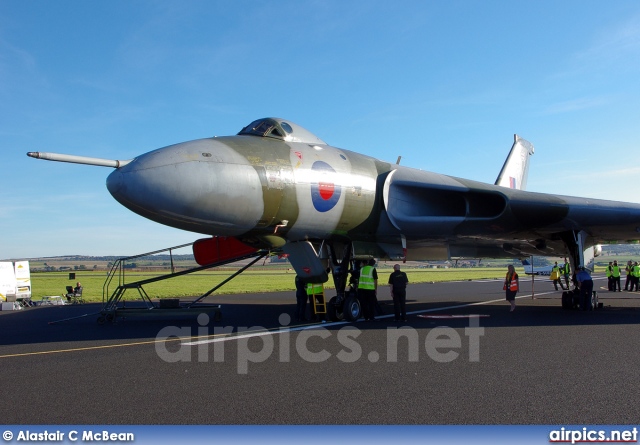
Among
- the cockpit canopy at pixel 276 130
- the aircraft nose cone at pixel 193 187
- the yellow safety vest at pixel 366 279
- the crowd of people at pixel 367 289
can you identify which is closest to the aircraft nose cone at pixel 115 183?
the aircraft nose cone at pixel 193 187

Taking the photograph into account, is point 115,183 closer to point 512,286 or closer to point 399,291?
point 399,291

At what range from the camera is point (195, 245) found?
1239 centimetres

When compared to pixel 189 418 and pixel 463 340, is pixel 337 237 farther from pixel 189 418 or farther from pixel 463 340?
pixel 189 418

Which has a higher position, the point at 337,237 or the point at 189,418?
the point at 337,237

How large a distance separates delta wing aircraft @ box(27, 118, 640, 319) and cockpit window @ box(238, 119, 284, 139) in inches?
1.0

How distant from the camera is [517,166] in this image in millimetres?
20656

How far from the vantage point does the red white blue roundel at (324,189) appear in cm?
954

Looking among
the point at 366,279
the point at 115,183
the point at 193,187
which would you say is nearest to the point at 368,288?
the point at 366,279

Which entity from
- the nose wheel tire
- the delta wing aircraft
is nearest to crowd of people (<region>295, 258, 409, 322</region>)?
the nose wheel tire

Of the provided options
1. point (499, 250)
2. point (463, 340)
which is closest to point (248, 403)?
point (463, 340)

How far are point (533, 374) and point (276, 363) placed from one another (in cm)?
295

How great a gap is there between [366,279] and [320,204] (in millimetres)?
2333

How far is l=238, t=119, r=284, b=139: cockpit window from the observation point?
384 inches

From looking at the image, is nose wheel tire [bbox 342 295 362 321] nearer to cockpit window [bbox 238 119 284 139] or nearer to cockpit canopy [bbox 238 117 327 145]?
cockpit canopy [bbox 238 117 327 145]
